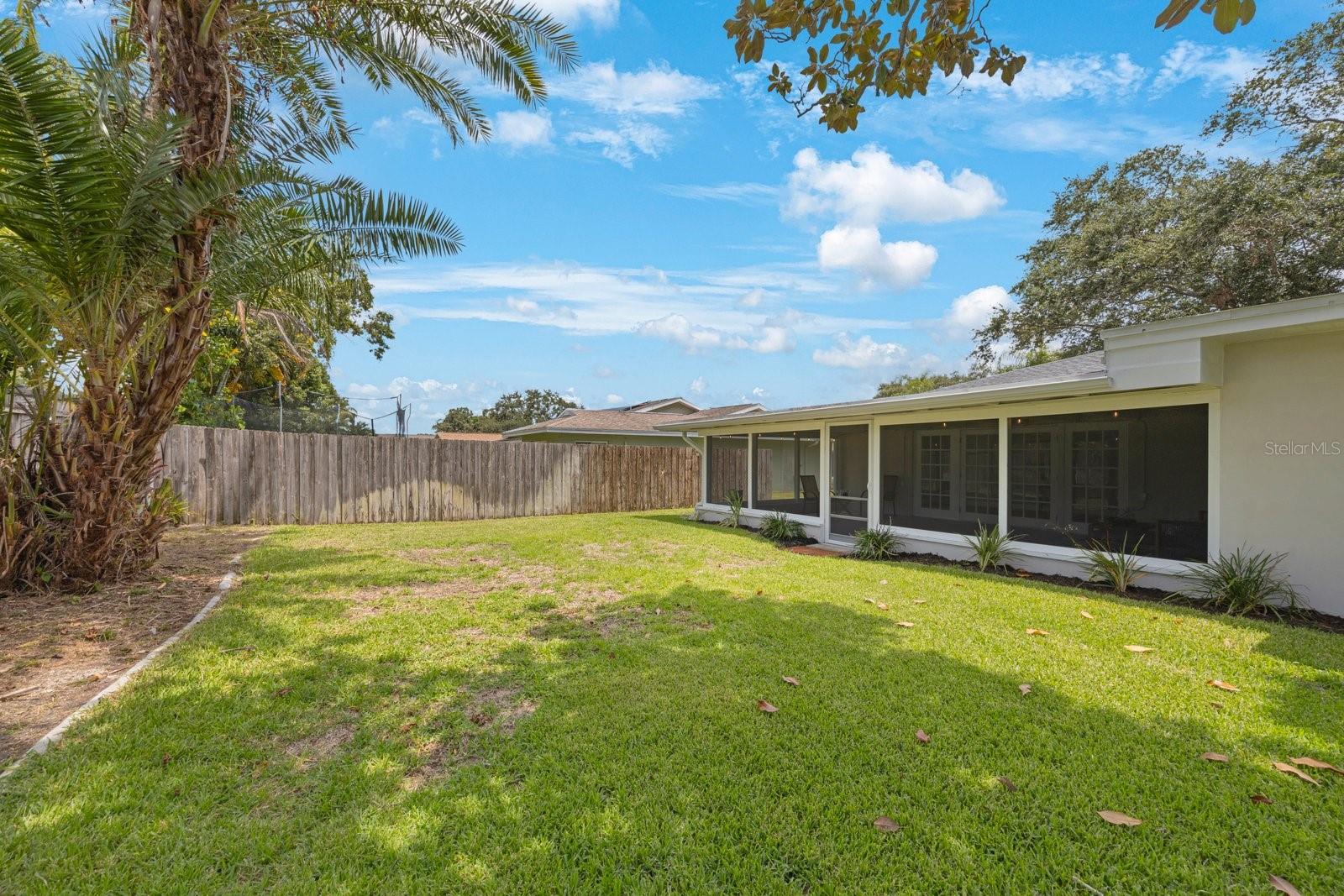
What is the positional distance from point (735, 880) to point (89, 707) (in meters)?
3.60

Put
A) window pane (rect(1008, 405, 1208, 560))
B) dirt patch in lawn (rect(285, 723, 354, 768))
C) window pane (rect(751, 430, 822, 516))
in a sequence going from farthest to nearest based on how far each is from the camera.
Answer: window pane (rect(751, 430, 822, 516)) → window pane (rect(1008, 405, 1208, 560)) → dirt patch in lawn (rect(285, 723, 354, 768))

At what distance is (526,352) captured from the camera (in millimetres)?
21359

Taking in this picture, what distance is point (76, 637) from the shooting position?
14.2 feet

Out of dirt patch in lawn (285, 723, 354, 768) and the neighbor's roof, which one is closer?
dirt patch in lawn (285, 723, 354, 768)

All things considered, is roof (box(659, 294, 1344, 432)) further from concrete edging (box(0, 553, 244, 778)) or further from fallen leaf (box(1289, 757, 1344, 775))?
concrete edging (box(0, 553, 244, 778))

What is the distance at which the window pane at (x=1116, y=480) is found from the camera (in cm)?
626

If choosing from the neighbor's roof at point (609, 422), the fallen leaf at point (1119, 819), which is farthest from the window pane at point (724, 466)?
the fallen leaf at point (1119, 819)

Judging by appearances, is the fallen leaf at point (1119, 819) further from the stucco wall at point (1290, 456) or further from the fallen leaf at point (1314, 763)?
the stucco wall at point (1290, 456)

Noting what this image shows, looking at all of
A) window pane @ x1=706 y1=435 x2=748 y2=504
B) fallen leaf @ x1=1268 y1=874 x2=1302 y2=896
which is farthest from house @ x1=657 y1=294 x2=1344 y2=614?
fallen leaf @ x1=1268 y1=874 x2=1302 y2=896

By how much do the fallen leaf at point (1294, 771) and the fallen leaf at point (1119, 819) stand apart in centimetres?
108

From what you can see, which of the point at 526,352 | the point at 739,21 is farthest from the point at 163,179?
the point at 526,352

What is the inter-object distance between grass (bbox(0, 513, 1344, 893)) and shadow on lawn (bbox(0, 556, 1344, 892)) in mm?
13

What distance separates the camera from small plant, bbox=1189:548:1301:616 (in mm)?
5457

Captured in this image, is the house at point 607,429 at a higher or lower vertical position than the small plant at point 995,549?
higher
